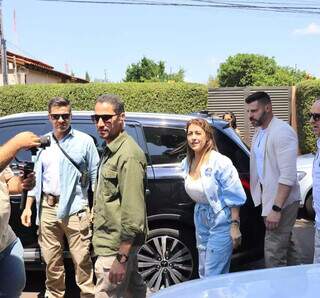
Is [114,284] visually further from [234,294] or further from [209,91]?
[209,91]

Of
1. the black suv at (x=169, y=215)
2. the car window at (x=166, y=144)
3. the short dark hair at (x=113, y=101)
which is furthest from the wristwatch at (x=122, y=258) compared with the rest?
the car window at (x=166, y=144)

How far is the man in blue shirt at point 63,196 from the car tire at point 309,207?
4.54 m

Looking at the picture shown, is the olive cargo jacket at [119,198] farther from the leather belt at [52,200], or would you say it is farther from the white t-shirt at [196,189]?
the leather belt at [52,200]

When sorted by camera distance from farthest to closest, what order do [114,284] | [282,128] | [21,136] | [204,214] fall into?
[282,128]
[204,214]
[114,284]
[21,136]

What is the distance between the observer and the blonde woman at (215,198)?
12.9 ft

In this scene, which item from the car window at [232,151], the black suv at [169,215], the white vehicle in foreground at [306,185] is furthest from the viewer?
the white vehicle in foreground at [306,185]

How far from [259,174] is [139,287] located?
5.08 feet

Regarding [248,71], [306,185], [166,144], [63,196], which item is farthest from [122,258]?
[248,71]

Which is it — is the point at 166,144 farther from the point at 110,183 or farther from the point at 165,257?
the point at 110,183

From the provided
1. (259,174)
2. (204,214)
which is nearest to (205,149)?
(204,214)

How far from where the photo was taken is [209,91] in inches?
607

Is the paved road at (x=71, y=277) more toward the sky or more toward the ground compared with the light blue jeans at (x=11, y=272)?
more toward the ground

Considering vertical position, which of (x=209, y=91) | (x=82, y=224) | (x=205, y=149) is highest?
(x=209, y=91)

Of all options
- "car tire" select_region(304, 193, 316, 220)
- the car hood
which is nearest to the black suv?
the car hood
